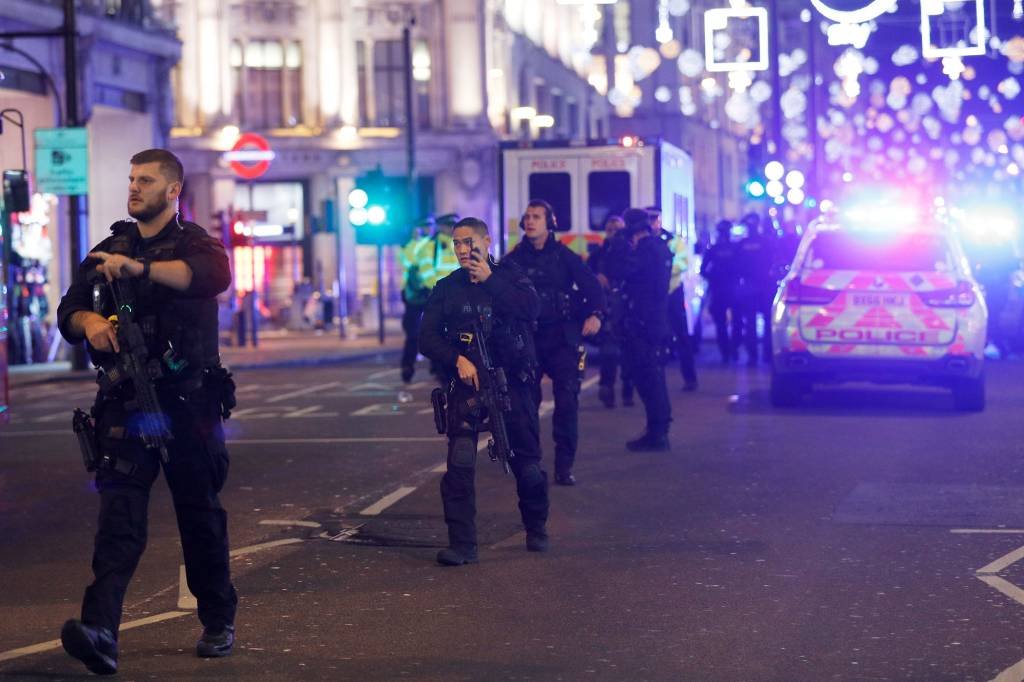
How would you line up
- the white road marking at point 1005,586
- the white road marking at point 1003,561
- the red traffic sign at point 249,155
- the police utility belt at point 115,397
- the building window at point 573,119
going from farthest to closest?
the building window at point 573,119, the red traffic sign at point 249,155, the white road marking at point 1003,561, the white road marking at point 1005,586, the police utility belt at point 115,397

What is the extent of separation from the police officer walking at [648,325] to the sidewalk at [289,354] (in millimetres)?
12836

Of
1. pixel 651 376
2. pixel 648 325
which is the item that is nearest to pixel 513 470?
pixel 651 376

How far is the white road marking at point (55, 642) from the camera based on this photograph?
7574 mm

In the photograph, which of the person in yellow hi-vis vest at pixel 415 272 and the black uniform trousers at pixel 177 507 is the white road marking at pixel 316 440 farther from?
the black uniform trousers at pixel 177 507

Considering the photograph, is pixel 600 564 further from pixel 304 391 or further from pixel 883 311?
pixel 304 391

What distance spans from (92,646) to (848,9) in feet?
43.7

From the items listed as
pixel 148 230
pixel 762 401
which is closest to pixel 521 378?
pixel 148 230

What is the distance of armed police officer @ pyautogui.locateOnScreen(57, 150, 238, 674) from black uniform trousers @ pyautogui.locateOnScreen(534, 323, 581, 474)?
550 cm

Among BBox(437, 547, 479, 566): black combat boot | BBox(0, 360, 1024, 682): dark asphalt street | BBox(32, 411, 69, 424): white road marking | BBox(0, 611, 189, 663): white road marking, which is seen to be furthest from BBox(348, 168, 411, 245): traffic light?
BBox(0, 611, 189, 663): white road marking

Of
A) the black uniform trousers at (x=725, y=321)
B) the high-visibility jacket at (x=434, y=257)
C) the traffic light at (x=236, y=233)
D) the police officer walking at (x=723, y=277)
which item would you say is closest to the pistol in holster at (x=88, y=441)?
the high-visibility jacket at (x=434, y=257)

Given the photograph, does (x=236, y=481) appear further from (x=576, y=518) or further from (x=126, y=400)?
(x=126, y=400)

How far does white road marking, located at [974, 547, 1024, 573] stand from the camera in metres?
9.31

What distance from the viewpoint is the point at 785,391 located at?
18.9 metres

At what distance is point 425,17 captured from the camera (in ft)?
176
